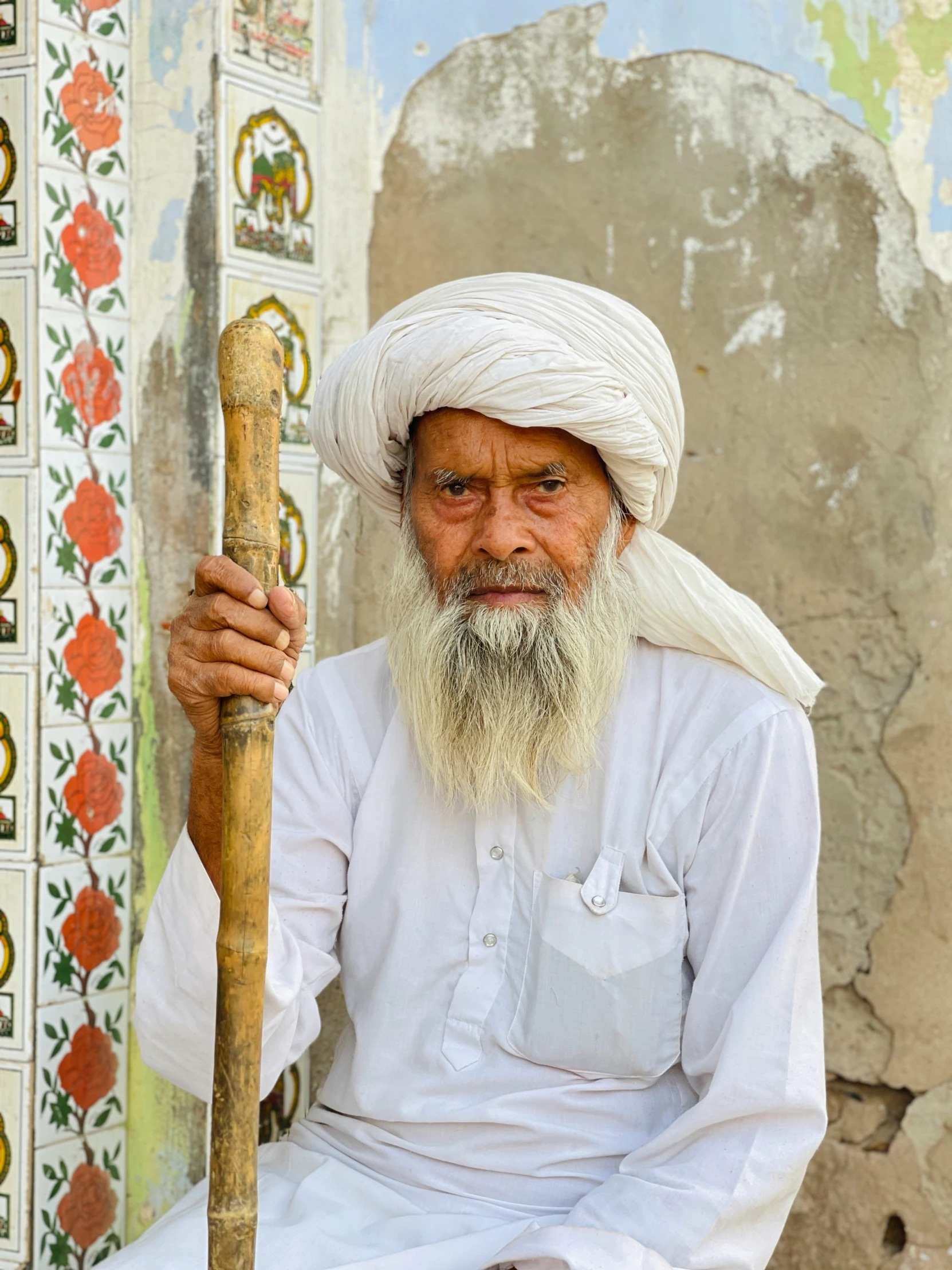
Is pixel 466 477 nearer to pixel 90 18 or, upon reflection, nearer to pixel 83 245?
pixel 83 245

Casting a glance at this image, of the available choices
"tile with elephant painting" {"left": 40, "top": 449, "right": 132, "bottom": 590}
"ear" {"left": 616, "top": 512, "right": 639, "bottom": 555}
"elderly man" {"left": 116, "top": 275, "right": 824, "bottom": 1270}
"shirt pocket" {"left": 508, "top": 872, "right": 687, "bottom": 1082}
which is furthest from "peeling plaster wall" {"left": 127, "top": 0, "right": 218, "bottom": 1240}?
"shirt pocket" {"left": 508, "top": 872, "right": 687, "bottom": 1082}

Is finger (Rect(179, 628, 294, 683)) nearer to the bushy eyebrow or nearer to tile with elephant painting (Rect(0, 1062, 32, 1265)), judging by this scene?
the bushy eyebrow

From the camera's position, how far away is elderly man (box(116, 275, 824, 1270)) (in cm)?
187

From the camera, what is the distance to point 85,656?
278 cm

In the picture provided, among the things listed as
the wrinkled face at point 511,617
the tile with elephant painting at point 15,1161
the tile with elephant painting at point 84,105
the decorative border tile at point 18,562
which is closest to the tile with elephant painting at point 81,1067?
the tile with elephant painting at point 15,1161

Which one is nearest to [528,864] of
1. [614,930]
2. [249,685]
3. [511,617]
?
[614,930]

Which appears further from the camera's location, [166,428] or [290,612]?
[166,428]

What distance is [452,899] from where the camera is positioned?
2.08 meters

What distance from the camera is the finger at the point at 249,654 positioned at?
1.63 metres

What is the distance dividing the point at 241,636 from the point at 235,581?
7 centimetres

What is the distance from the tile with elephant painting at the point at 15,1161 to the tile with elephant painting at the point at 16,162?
160 cm

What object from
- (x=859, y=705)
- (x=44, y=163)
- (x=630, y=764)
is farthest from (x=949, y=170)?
(x=44, y=163)

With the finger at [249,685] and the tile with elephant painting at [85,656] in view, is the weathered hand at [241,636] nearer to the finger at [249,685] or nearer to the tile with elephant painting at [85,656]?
the finger at [249,685]

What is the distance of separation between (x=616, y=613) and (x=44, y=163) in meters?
1.44
